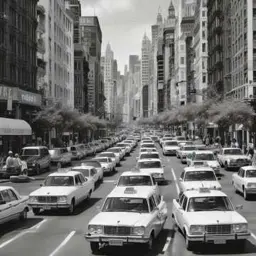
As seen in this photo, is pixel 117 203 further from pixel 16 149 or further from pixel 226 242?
pixel 16 149

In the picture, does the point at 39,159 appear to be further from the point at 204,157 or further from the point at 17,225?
the point at 17,225

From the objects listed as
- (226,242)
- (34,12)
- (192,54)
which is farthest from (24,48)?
(192,54)

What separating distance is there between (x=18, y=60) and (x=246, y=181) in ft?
142

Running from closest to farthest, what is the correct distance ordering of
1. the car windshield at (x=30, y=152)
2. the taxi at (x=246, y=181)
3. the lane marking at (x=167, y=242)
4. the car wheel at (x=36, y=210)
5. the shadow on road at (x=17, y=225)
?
1. the lane marking at (x=167, y=242)
2. the shadow on road at (x=17, y=225)
3. the car wheel at (x=36, y=210)
4. the taxi at (x=246, y=181)
5. the car windshield at (x=30, y=152)

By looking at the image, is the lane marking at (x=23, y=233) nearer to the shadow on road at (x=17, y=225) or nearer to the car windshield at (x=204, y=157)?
the shadow on road at (x=17, y=225)

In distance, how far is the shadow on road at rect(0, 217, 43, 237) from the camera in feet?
53.4

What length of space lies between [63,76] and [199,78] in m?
40.2

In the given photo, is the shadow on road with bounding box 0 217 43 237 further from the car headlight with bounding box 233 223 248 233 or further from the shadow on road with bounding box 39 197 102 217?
the car headlight with bounding box 233 223 248 233

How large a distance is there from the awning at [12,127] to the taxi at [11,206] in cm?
3151

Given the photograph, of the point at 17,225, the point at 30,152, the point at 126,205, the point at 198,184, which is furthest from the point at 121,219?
the point at 30,152

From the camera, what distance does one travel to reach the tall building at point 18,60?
5572 centimetres

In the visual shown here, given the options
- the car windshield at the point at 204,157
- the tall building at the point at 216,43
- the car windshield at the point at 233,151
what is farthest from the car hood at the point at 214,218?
the tall building at the point at 216,43

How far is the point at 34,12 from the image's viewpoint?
68.9 metres

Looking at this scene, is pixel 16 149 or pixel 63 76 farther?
pixel 63 76
